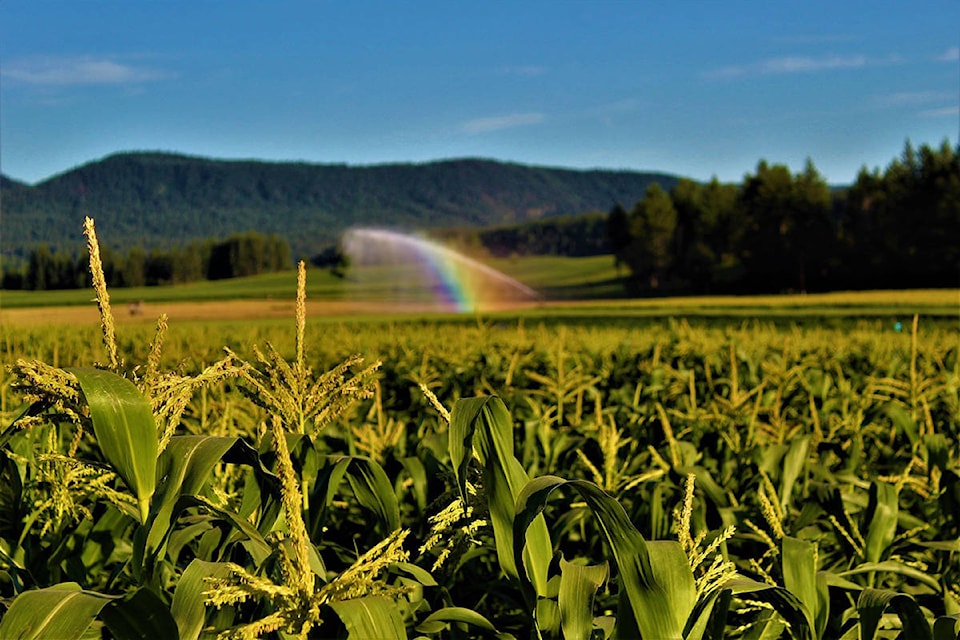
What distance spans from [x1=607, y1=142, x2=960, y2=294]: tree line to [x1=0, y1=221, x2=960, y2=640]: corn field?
225 ft

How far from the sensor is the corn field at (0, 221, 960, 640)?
4.21ft

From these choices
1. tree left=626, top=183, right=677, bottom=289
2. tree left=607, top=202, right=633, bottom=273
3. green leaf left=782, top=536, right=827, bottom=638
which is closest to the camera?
green leaf left=782, top=536, right=827, bottom=638

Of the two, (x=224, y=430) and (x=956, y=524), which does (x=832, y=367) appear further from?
(x=224, y=430)

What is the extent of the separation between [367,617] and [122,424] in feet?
1.69

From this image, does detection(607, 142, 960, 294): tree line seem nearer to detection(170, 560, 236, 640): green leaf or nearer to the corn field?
the corn field

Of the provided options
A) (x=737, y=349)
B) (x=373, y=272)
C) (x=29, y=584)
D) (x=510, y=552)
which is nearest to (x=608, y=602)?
(x=510, y=552)

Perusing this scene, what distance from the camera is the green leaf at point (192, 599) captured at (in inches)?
50.9

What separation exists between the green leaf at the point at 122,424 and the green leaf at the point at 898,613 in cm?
147

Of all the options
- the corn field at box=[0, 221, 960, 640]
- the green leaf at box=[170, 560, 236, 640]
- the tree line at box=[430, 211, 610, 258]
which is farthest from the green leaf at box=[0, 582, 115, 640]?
the tree line at box=[430, 211, 610, 258]

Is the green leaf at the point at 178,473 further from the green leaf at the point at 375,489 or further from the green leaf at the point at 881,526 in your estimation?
the green leaf at the point at 881,526

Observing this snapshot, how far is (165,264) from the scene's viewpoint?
103062mm

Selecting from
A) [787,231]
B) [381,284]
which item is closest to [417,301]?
[787,231]

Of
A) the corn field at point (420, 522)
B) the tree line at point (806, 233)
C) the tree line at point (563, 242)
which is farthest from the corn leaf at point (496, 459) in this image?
the tree line at point (563, 242)

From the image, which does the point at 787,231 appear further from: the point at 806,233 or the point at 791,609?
the point at 791,609
